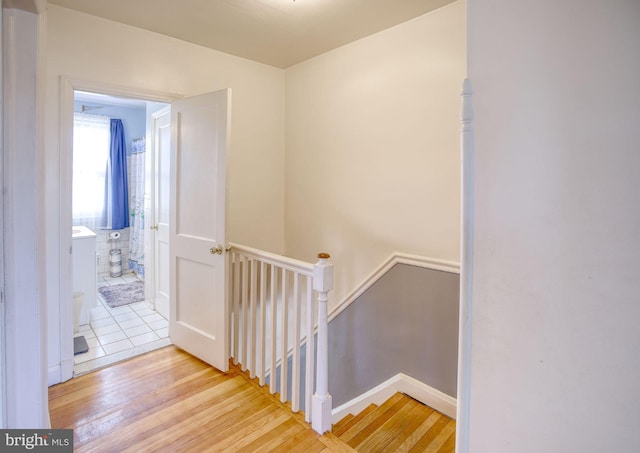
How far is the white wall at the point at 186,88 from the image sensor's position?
7.25ft

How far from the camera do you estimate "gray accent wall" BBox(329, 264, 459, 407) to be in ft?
7.38

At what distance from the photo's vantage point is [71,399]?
2080 millimetres

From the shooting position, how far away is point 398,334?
2.52 metres

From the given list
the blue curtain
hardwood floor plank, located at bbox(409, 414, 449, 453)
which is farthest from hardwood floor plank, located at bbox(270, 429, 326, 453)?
the blue curtain

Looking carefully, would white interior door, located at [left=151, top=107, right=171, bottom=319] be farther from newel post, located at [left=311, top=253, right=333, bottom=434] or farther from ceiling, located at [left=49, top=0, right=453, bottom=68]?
newel post, located at [left=311, top=253, right=333, bottom=434]

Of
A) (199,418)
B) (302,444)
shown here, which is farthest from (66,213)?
(302,444)

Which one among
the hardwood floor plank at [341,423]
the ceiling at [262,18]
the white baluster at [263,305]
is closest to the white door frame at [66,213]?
the ceiling at [262,18]

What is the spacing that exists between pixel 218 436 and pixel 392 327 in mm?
1407

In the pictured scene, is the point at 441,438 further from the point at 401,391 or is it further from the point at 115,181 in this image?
the point at 115,181

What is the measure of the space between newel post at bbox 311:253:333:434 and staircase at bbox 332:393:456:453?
0.38 metres

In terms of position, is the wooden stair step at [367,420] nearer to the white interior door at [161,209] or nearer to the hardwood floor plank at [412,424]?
the hardwood floor plank at [412,424]

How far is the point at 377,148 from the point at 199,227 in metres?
1.51

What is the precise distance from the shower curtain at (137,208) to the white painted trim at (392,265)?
3.37 metres

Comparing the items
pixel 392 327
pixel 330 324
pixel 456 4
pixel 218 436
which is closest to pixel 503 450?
pixel 218 436
